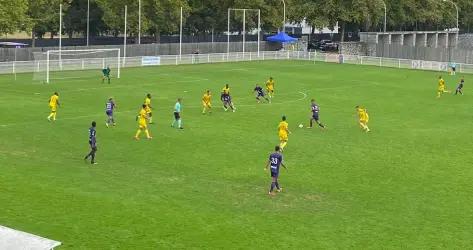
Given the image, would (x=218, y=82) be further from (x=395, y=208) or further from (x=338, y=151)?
(x=395, y=208)

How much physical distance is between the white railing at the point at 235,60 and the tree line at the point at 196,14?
10488mm

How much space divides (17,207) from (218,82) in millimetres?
36893

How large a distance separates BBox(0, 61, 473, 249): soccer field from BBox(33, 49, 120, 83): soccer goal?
1225cm

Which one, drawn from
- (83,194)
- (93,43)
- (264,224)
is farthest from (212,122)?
(93,43)

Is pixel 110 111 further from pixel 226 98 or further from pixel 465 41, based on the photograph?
pixel 465 41

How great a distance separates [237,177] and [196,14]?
76.0 m

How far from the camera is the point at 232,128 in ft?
109

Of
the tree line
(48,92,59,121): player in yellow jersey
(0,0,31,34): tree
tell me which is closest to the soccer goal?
(0,0,31,34): tree

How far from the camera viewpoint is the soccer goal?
187 ft

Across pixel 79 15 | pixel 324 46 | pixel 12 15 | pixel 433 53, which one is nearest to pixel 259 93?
pixel 12 15

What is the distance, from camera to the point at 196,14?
97.2 m

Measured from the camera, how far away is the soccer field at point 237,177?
17.5 m

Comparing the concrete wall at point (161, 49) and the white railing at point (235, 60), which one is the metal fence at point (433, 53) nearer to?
the white railing at point (235, 60)

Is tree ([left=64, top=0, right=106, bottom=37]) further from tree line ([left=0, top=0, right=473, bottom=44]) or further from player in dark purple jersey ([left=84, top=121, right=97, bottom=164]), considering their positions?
player in dark purple jersey ([left=84, top=121, right=97, bottom=164])
